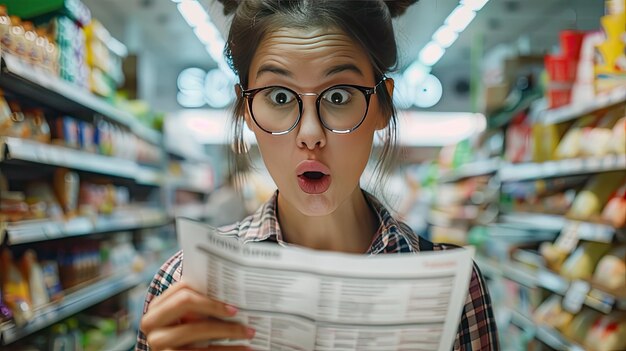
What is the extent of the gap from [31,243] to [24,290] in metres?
0.56

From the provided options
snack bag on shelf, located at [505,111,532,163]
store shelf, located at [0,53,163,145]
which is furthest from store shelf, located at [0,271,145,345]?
snack bag on shelf, located at [505,111,532,163]

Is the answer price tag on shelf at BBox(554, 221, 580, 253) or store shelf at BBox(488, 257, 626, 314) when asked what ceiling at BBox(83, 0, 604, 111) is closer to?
store shelf at BBox(488, 257, 626, 314)

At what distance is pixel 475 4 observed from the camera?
1.12 meters

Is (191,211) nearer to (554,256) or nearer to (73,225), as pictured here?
(73,225)

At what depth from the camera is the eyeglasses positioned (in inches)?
37.4

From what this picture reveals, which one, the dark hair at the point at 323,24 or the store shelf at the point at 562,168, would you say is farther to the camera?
the store shelf at the point at 562,168

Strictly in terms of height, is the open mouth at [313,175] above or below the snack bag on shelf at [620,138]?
below

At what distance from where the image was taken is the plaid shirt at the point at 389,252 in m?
1.05

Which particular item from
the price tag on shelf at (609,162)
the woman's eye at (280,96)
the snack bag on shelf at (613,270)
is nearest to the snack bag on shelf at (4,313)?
the woman's eye at (280,96)

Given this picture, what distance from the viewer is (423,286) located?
2.65ft

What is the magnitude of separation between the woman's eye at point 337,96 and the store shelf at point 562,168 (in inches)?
70.8

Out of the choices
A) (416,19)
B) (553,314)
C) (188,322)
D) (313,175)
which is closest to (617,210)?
(553,314)

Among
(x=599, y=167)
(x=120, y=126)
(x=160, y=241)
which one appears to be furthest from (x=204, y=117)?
(x=160, y=241)

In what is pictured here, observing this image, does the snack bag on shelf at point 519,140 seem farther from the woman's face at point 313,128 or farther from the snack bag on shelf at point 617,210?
the woman's face at point 313,128
